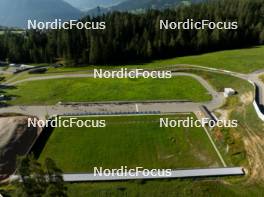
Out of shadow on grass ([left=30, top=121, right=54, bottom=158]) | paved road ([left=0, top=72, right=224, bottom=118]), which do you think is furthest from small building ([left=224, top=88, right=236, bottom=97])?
shadow on grass ([left=30, top=121, right=54, bottom=158])

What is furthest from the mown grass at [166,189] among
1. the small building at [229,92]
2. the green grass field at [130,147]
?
the small building at [229,92]

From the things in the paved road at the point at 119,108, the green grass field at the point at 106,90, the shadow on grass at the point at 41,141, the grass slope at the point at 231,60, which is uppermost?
the grass slope at the point at 231,60

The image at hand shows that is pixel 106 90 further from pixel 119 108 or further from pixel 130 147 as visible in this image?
pixel 130 147

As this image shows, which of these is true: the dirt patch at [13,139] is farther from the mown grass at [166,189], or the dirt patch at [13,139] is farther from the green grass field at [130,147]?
the mown grass at [166,189]

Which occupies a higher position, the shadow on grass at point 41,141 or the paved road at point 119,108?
the paved road at point 119,108

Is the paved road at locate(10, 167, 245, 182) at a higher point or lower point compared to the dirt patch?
lower

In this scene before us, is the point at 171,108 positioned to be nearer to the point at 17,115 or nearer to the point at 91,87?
the point at 91,87

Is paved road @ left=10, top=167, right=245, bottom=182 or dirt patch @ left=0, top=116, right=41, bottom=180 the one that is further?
dirt patch @ left=0, top=116, right=41, bottom=180

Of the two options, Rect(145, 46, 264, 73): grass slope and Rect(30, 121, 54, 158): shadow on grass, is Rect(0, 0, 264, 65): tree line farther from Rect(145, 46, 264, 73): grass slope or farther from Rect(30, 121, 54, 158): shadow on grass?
Rect(30, 121, 54, 158): shadow on grass
